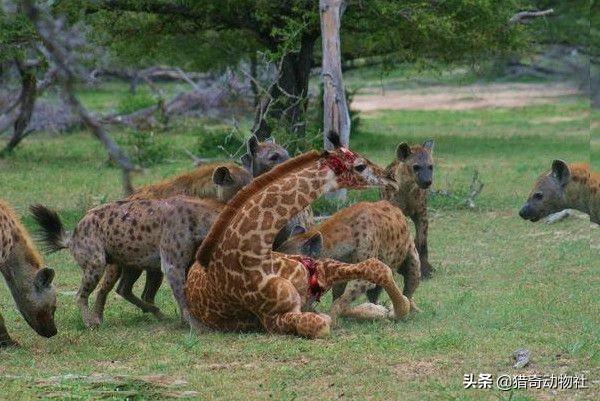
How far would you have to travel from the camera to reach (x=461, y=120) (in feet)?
78.1

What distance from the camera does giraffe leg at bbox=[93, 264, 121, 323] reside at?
24.4 ft

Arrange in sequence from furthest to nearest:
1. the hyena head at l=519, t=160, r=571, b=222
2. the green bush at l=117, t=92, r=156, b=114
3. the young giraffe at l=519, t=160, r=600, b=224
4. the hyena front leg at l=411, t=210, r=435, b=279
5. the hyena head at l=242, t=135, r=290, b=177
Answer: the green bush at l=117, t=92, r=156, b=114, the hyena front leg at l=411, t=210, r=435, b=279, the hyena head at l=242, t=135, r=290, b=177, the hyena head at l=519, t=160, r=571, b=222, the young giraffe at l=519, t=160, r=600, b=224

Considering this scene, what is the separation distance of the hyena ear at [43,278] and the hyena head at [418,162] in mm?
3440

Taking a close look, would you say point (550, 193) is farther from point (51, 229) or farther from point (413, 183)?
point (51, 229)

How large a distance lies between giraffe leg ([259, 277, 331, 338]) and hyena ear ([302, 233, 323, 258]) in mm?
401

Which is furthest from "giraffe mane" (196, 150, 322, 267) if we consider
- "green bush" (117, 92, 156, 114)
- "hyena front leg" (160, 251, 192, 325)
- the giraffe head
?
"green bush" (117, 92, 156, 114)

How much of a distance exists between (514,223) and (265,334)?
17.3 ft

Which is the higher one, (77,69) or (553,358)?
(77,69)

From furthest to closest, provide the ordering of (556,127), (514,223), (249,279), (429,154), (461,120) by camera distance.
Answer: (461,120), (556,127), (514,223), (429,154), (249,279)

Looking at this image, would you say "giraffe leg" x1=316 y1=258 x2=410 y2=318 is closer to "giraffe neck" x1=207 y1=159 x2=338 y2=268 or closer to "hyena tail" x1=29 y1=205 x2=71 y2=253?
"giraffe neck" x1=207 y1=159 x2=338 y2=268

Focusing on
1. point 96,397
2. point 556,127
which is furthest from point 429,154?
point 556,127

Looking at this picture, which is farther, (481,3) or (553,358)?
(481,3)

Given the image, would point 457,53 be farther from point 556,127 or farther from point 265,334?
point 265,334

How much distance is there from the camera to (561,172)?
27.9 ft
